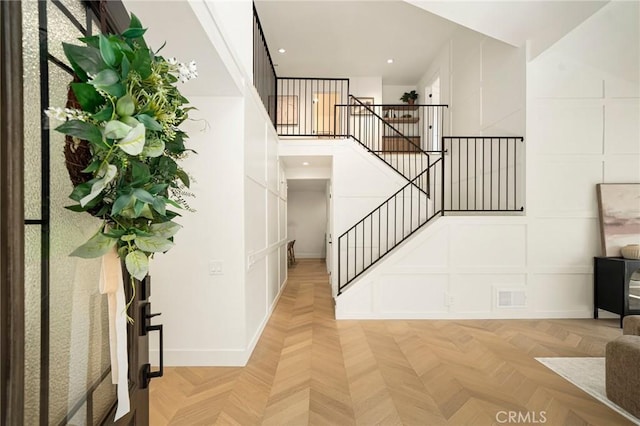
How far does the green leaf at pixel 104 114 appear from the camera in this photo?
73 cm

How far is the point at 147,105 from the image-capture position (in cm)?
81

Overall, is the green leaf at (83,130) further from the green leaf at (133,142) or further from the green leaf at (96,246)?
the green leaf at (96,246)

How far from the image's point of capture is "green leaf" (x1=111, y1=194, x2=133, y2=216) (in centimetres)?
77

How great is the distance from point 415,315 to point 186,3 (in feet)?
14.8

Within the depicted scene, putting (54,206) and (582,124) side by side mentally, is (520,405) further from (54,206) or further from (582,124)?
(582,124)

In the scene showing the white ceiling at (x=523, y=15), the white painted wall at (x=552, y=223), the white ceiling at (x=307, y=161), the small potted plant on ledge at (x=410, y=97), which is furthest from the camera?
the small potted plant on ledge at (x=410, y=97)

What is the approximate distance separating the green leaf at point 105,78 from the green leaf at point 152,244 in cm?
38

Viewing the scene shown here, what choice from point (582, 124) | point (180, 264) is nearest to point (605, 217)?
point (582, 124)

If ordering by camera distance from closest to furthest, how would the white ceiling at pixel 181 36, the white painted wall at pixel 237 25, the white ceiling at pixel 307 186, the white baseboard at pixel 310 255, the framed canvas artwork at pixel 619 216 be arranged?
1. the white ceiling at pixel 181 36
2. the white painted wall at pixel 237 25
3. the framed canvas artwork at pixel 619 216
4. the white ceiling at pixel 307 186
5. the white baseboard at pixel 310 255

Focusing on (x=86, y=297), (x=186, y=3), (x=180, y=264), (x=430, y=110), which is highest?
(x=430, y=110)

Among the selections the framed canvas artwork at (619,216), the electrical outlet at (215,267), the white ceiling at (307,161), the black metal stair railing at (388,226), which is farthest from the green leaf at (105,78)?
the framed canvas artwork at (619,216)

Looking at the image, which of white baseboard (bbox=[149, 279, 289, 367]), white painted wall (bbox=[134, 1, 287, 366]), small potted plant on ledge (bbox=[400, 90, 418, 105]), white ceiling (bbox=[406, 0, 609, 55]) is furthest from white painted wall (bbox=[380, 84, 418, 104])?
white baseboard (bbox=[149, 279, 289, 367])

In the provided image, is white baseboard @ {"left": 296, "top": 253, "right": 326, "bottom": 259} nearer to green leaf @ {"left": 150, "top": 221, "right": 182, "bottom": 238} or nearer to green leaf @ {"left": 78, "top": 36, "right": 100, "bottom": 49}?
green leaf @ {"left": 150, "top": 221, "right": 182, "bottom": 238}

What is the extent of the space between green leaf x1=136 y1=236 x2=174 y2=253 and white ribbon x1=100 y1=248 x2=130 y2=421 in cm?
10
